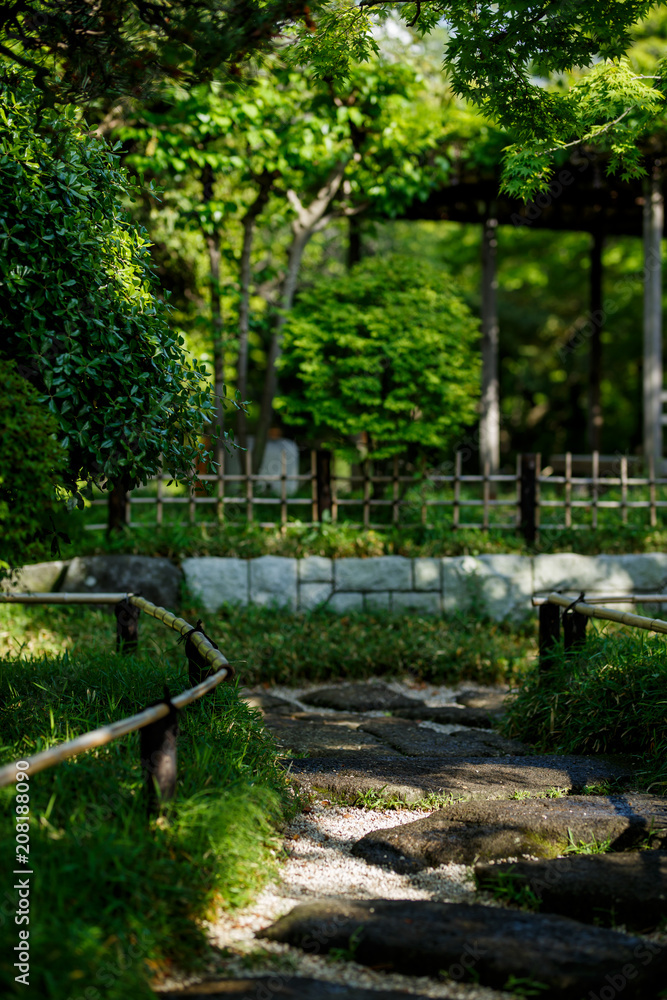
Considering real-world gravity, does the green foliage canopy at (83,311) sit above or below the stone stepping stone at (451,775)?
above

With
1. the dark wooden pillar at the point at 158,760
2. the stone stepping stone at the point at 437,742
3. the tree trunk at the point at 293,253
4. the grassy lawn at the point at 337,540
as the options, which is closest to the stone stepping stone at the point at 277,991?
the dark wooden pillar at the point at 158,760

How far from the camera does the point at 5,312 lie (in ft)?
11.5

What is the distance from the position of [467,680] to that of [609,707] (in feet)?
7.82

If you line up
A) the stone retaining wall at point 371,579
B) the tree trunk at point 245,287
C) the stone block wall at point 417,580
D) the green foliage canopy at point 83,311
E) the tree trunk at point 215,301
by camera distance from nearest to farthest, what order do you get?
the green foliage canopy at point 83,311
the stone retaining wall at point 371,579
the stone block wall at point 417,580
the tree trunk at point 215,301
the tree trunk at point 245,287

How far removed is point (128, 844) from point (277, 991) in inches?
24.3

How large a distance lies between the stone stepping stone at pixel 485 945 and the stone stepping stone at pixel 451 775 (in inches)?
43.8

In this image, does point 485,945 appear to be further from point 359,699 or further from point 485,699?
point 485,699

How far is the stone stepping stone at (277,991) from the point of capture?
2141mm

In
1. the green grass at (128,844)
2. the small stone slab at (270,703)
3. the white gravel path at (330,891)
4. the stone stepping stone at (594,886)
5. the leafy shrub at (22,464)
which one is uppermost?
the leafy shrub at (22,464)

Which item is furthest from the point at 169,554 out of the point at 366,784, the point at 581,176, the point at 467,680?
the point at 581,176

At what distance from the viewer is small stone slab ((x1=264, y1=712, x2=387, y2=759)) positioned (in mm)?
→ 4484

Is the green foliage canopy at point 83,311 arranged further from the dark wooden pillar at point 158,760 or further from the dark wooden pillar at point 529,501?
the dark wooden pillar at point 529,501

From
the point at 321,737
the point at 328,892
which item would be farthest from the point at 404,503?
the point at 328,892

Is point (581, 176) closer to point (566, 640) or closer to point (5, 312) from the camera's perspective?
point (566, 640)
